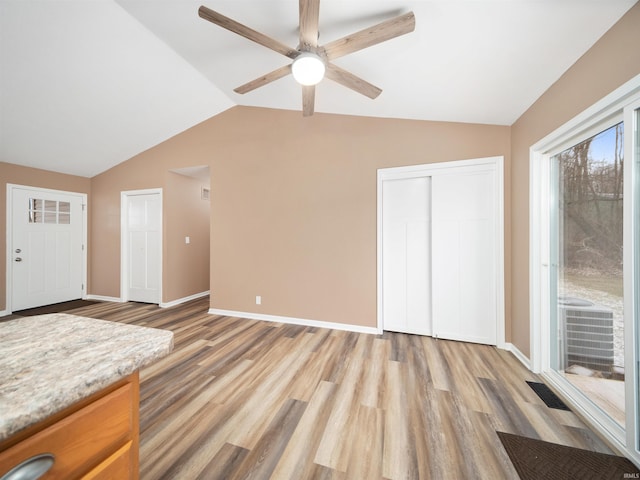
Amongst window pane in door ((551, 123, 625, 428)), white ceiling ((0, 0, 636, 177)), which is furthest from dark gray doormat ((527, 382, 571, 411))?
white ceiling ((0, 0, 636, 177))

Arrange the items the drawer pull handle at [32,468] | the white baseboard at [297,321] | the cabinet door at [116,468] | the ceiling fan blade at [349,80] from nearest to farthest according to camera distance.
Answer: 1. the drawer pull handle at [32,468]
2. the cabinet door at [116,468]
3. the ceiling fan blade at [349,80]
4. the white baseboard at [297,321]

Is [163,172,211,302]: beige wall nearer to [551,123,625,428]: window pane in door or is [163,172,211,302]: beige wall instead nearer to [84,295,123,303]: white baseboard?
[84,295,123,303]: white baseboard

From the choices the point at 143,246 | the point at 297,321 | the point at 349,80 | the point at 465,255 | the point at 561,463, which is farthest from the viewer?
the point at 143,246

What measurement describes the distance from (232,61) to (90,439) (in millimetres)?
3072

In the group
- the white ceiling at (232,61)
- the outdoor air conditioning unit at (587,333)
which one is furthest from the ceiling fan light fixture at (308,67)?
the outdoor air conditioning unit at (587,333)

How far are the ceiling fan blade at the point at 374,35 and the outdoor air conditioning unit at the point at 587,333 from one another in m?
2.18

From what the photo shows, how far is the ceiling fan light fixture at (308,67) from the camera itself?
5.14 ft

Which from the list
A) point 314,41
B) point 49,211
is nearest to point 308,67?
point 314,41

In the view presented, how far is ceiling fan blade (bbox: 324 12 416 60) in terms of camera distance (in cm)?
134

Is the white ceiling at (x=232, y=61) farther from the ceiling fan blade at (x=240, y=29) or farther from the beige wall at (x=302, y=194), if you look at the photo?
the ceiling fan blade at (x=240, y=29)

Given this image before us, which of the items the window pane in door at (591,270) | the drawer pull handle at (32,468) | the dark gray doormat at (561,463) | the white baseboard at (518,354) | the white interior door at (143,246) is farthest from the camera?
the white interior door at (143,246)

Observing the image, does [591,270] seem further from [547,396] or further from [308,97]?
[308,97]

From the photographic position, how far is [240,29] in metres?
1.48

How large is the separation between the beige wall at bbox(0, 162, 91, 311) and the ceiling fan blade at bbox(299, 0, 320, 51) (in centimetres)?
511
